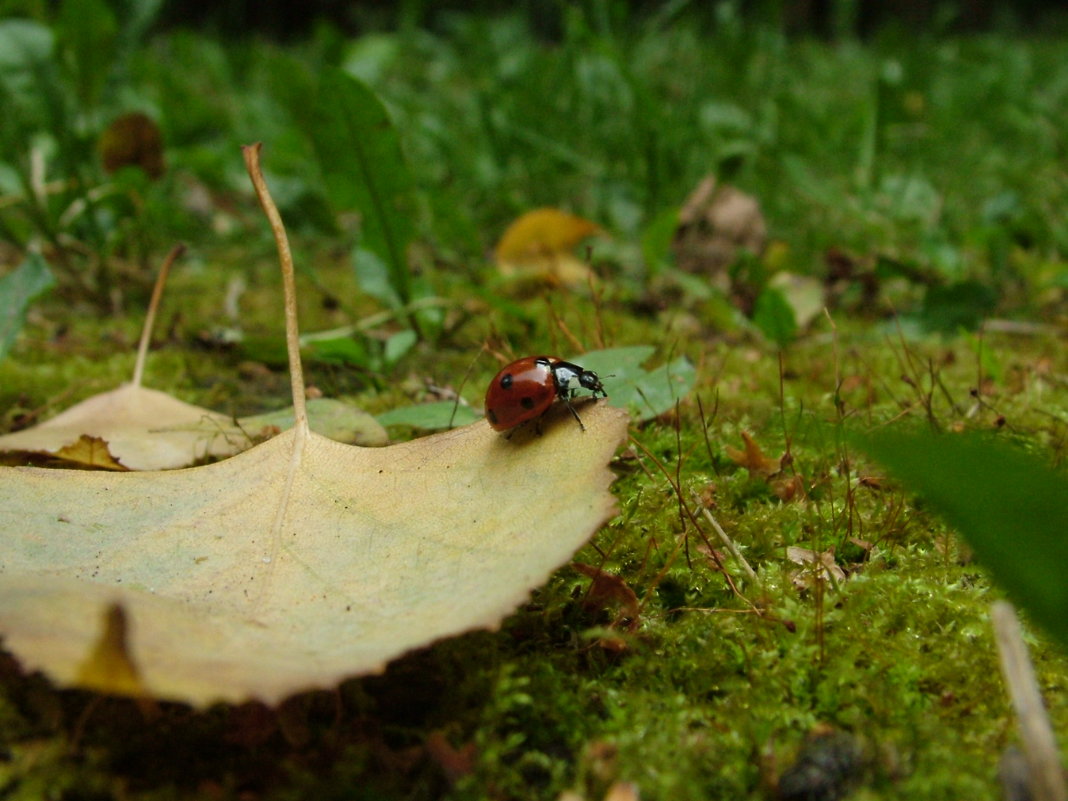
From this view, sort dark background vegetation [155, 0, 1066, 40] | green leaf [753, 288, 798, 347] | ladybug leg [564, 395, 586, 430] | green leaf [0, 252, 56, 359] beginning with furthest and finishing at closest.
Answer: dark background vegetation [155, 0, 1066, 40] < green leaf [753, 288, 798, 347] < green leaf [0, 252, 56, 359] < ladybug leg [564, 395, 586, 430]

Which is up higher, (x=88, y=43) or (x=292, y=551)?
(x=88, y=43)

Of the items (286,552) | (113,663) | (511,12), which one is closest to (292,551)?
(286,552)

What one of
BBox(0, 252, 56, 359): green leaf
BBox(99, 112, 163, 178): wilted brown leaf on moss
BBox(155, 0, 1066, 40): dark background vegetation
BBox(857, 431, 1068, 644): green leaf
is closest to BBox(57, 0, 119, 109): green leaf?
BBox(99, 112, 163, 178): wilted brown leaf on moss

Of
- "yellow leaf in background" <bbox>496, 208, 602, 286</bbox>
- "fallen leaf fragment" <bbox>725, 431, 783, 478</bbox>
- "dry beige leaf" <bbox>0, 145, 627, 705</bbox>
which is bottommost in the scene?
"yellow leaf in background" <bbox>496, 208, 602, 286</bbox>

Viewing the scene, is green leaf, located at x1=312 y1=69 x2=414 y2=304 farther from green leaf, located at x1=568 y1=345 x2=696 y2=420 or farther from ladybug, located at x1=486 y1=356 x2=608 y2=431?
ladybug, located at x1=486 y1=356 x2=608 y2=431

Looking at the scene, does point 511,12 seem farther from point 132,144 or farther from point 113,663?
point 113,663

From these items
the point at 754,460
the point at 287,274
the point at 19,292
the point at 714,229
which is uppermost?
the point at 287,274
